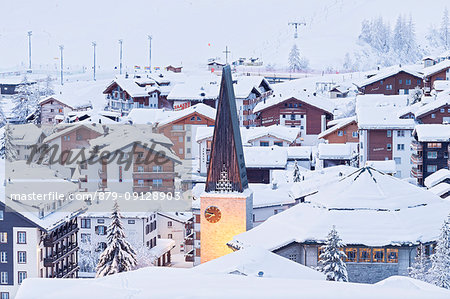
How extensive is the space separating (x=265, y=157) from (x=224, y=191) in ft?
107

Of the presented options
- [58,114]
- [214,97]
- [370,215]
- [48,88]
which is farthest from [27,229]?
[48,88]

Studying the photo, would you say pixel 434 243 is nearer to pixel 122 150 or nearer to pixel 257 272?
pixel 257 272

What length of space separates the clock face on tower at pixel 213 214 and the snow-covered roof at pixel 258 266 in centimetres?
1152

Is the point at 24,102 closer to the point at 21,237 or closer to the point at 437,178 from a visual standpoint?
the point at 21,237

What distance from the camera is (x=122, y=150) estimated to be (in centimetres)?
7638

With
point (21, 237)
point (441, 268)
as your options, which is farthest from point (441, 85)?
point (441, 268)

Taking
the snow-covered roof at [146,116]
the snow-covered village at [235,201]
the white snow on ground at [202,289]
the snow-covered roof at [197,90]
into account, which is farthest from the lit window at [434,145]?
the white snow on ground at [202,289]

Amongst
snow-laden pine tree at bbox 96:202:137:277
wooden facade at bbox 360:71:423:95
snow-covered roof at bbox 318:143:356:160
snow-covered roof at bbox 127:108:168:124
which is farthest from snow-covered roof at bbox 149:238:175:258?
wooden facade at bbox 360:71:423:95

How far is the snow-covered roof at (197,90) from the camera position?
116 metres

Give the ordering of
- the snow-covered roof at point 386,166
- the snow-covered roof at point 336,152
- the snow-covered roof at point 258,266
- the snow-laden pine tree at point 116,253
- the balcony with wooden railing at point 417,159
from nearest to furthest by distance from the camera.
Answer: the snow-covered roof at point 258,266
the snow-laden pine tree at point 116,253
the balcony with wooden railing at point 417,159
the snow-covered roof at point 386,166
the snow-covered roof at point 336,152

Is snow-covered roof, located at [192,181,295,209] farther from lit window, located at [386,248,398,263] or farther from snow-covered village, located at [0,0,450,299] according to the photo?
lit window, located at [386,248,398,263]

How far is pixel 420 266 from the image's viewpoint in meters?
42.8

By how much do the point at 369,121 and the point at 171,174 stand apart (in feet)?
53.0

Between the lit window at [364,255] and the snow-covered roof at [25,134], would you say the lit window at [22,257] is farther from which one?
the snow-covered roof at [25,134]
